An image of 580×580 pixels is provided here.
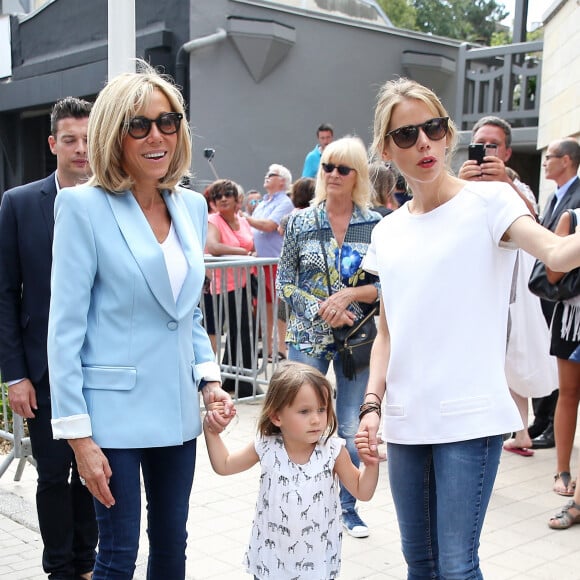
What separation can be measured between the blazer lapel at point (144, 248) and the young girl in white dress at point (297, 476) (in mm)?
516

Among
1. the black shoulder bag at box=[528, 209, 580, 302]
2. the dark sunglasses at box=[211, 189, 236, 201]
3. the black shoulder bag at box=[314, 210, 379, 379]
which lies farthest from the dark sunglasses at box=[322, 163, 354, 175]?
the dark sunglasses at box=[211, 189, 236, 201]

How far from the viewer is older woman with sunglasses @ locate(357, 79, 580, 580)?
250 cm

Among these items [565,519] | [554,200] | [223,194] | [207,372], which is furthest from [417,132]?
[223,194]

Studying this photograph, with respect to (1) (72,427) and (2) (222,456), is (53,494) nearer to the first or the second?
(2) (222,456)

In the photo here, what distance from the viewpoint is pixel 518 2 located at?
15.4 m

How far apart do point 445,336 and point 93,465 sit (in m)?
1.15

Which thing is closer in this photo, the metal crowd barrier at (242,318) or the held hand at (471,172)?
the held hand at (471,172)

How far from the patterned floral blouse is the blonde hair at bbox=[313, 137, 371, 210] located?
0.23 ft

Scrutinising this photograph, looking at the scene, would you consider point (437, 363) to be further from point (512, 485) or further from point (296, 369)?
point (512, 485)

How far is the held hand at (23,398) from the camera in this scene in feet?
11.1

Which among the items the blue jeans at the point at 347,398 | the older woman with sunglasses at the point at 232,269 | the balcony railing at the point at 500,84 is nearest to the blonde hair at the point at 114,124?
the blue jeans at the point at 347,398

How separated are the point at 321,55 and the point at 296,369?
1380cm

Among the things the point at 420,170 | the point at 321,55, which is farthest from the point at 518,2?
the point at 420,170

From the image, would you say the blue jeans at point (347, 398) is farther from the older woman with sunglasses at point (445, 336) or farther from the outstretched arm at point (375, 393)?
the older woman with sunglasses at point (445, 336)
